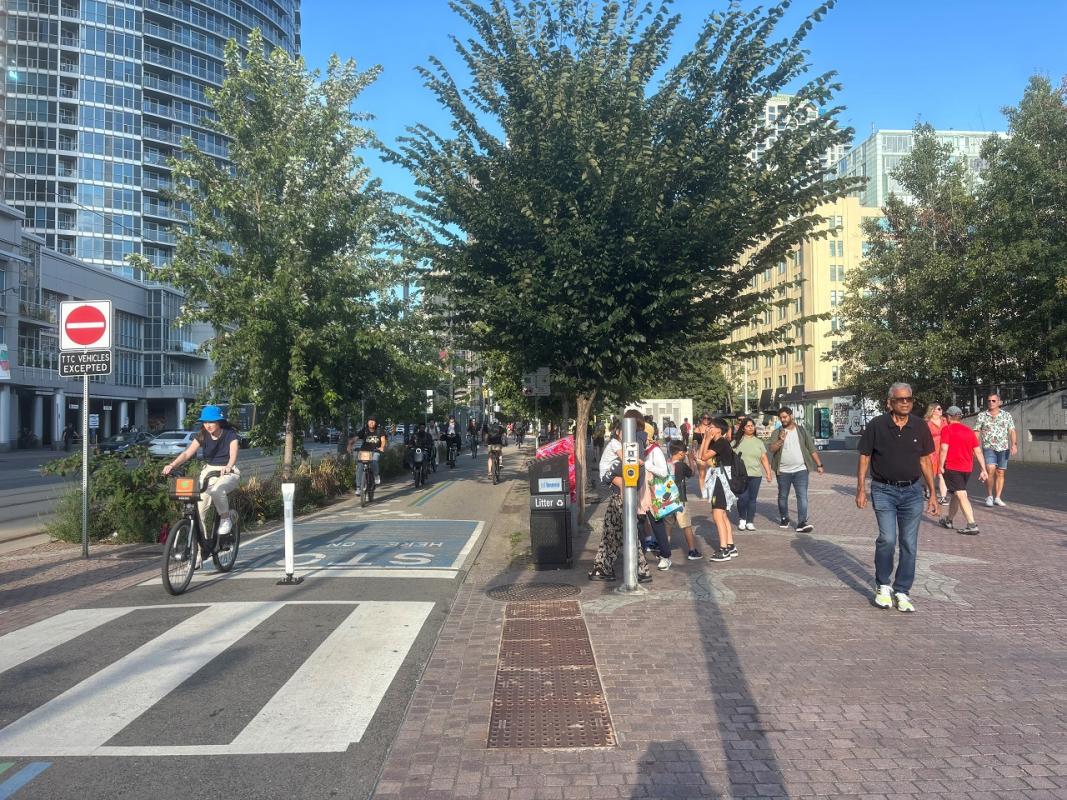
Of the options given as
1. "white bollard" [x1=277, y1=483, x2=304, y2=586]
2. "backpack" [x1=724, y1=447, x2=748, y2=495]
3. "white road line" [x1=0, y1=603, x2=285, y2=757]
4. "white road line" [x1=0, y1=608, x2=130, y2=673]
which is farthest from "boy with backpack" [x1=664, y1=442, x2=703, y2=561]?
"white road line" [x1=0, y1=608, x2=130, y2=673]

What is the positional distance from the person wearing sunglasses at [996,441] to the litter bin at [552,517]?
7909mm

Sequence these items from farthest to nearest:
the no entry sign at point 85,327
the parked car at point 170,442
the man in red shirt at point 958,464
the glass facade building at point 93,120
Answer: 1. the glass facade building at point 93,120
2. the parked car at point 170,442
3. the man in red shirt at point 958,464
4. the no entry sign at point 85,327

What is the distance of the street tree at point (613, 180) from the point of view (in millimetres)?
10492

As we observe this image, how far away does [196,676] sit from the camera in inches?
205

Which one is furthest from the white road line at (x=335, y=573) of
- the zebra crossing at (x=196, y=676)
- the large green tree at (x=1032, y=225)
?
the large green tree at (x=1032, y=225)

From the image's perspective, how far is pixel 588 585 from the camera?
805 cm

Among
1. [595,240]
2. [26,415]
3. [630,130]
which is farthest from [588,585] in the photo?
[26,415]

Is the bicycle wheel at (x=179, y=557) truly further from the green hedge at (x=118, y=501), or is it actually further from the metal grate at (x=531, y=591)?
the green hedge at (x=118, y=501)

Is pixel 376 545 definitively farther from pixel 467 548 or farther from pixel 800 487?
pixel 800 487

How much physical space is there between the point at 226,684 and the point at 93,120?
260 feet

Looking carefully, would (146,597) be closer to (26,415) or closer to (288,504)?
(288,504)

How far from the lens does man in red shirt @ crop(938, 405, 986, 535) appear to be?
10891 mm

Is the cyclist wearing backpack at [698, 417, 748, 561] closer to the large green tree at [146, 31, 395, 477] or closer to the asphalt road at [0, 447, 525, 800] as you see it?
the asphalt road at [0, 447, 525, 800]

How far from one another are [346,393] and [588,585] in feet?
33.3
